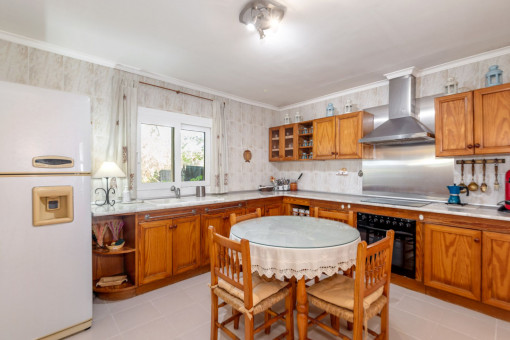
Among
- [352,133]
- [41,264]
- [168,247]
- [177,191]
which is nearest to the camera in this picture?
[41,264]

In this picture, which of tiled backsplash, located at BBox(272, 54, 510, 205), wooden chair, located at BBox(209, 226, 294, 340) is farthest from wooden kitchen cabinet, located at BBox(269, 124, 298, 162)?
wooden chair, located at BBox(209, 226, 294, 340)

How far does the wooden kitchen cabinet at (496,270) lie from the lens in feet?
6.82

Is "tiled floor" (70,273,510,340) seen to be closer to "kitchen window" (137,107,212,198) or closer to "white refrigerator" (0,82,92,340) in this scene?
"white refrigerator" (0,82,92,340)

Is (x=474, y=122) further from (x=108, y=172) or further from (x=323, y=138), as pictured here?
(x=108, y=172)

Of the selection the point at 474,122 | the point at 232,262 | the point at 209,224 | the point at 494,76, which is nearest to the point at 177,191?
the point at 209,224

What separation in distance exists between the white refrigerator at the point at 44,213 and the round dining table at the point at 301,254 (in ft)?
4.25

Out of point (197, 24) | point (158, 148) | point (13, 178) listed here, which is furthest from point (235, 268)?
point (158, 148)

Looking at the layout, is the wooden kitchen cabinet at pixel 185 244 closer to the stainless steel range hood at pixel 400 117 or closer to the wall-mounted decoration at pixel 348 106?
the stainless steel range hood at pixel 400 117

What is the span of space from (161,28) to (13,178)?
1.67m

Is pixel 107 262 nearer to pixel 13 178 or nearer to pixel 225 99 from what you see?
pixel 13 178

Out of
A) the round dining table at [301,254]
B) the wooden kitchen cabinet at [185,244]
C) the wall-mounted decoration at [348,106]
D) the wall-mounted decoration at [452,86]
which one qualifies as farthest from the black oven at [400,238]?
the wooden kitchen cabinet at [185,244]

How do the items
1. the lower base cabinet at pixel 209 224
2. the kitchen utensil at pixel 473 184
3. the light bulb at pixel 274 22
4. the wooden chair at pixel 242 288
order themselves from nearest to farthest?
the wooden chair at pixel 242 288 → the light bulb at pixel 274 22 → the kitchen utensil at pixel 473 184 → the lower base cabinet at pixel 209 224

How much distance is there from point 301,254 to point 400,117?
261 centimetres

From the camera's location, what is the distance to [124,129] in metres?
2.90
